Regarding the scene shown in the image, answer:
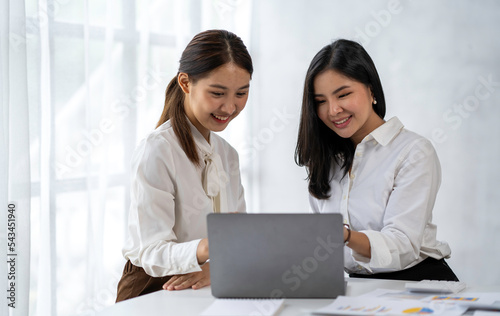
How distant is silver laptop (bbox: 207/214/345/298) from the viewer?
1.24 metres

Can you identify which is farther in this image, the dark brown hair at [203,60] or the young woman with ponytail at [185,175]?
the dark brown hair at [203,60]

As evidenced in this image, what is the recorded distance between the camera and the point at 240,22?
3.83 m

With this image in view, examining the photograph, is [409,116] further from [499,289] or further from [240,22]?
[499,289]

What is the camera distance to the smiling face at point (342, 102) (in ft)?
5.94

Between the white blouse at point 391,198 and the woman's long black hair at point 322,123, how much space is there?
57 millimetres

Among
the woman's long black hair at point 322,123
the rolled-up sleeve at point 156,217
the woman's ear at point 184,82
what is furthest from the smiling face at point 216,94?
the woman's long black hair at point 322,123

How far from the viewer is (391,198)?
5.73 ft

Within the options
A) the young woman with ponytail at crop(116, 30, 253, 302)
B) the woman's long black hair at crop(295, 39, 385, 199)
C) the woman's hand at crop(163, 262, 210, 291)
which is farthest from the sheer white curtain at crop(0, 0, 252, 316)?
the woman's long black hair at crop(295, 39, 385, 199)

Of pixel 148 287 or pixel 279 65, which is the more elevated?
pixel 279 65

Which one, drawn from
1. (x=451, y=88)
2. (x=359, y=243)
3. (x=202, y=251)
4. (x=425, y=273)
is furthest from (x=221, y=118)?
(x=451, y=88)

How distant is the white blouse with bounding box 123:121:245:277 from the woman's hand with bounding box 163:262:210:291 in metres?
0.04

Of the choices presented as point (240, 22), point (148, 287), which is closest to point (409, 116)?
point (240, 22)

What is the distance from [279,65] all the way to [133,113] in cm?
149

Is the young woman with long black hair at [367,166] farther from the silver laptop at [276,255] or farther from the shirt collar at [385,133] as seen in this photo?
the silver laptop at [276,255]
